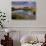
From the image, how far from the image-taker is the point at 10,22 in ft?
14.9

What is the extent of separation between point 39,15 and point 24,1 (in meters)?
0.63

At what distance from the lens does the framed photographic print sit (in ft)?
14.8

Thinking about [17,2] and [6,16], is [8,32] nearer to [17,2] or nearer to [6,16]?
[6,16]

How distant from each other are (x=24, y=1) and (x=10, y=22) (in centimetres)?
78

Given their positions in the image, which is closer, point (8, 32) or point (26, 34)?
point (8, 32)

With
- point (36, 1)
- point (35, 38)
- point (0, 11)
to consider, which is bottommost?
point (35, 38)

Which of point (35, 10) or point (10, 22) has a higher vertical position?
point (35, 10)

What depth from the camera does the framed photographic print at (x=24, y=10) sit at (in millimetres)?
4504

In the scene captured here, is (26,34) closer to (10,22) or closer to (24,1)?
(10,22)

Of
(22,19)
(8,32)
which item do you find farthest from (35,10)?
(8,32)

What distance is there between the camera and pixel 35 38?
14.6ft

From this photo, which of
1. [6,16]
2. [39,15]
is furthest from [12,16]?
[39,15]

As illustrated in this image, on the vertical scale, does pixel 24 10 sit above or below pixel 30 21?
above

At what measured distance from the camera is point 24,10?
4547mm
